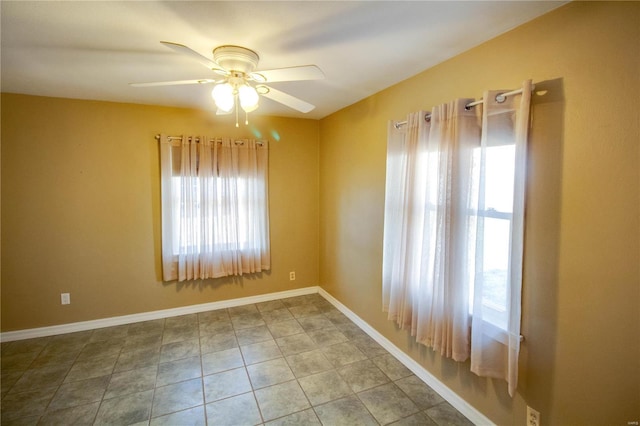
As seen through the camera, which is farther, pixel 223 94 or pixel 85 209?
pixel 85 209

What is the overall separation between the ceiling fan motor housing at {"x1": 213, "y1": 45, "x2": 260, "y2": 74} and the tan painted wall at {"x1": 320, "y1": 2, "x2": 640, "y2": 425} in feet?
3.60

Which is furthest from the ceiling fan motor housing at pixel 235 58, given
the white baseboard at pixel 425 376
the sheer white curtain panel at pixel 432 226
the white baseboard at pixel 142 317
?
the white baseboard at pixel 142 317

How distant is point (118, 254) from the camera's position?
3.27m

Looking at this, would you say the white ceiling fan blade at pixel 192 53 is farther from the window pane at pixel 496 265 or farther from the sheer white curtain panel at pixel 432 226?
the window pane at pixel 496 265

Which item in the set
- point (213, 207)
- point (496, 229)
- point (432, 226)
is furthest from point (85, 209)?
point (496, 229)

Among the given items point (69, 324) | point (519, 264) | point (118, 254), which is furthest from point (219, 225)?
point (519, 264)

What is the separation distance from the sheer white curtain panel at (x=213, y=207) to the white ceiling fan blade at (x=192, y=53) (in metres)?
1.73

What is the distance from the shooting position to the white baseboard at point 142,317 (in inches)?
118

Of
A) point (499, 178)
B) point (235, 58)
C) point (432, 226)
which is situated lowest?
point (432, 226)

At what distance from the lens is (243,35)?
172cm

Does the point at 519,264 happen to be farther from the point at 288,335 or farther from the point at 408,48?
the point at 288,335

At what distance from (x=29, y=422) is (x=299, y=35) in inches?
118

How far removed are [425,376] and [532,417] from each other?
→ 0.83 metres

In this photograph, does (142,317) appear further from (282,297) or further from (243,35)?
(243,35)
